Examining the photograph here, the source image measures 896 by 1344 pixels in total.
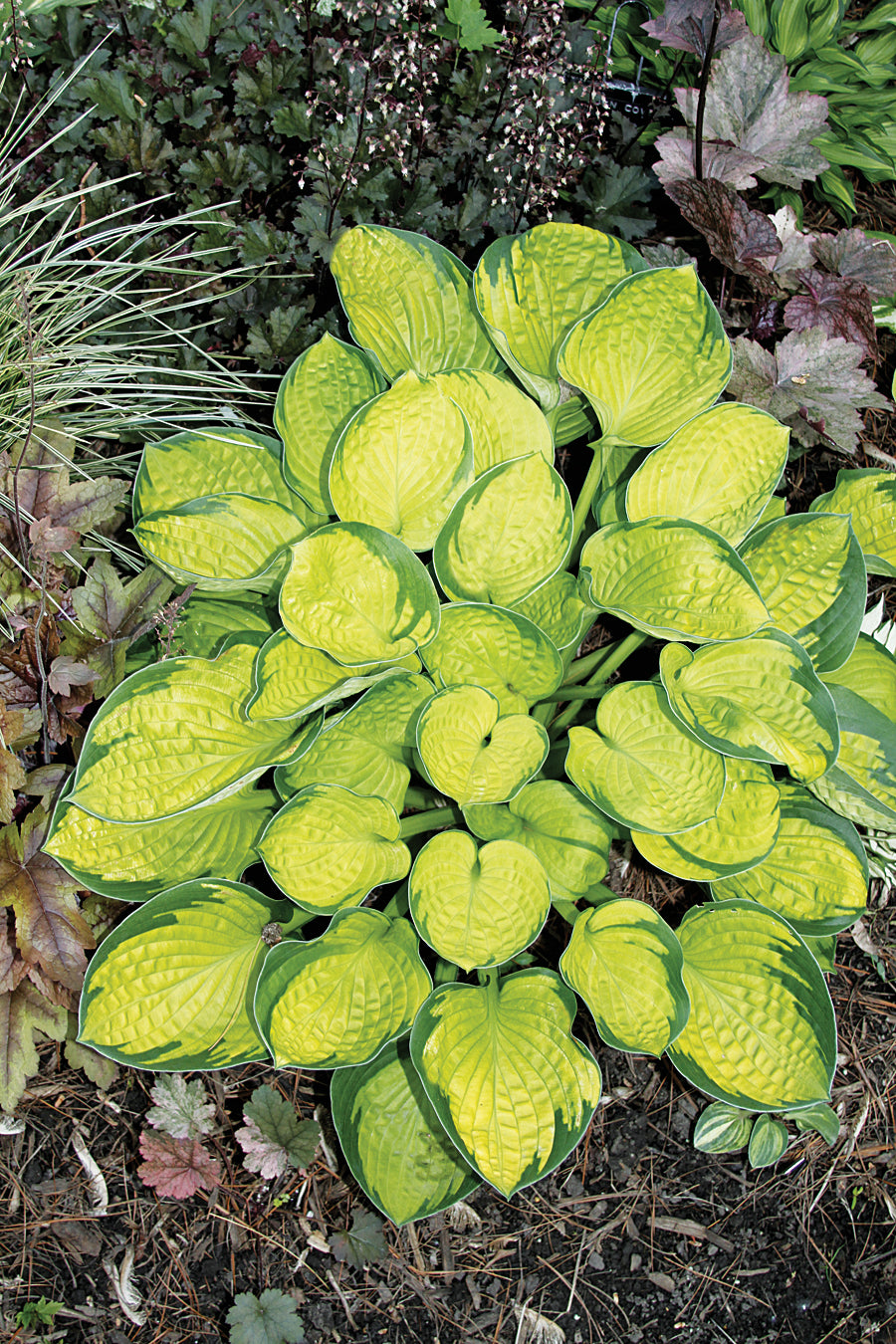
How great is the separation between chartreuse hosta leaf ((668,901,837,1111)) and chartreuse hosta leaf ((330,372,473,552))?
2.28 ft

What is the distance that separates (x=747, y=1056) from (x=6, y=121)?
2.05 m

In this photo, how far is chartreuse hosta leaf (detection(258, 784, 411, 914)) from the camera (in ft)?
3.84

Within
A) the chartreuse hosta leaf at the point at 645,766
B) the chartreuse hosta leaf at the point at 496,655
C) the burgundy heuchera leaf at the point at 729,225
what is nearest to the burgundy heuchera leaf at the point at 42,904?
the chartreuse hosta leaf at the point at 496,655

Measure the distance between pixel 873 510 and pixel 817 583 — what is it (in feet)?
0.73

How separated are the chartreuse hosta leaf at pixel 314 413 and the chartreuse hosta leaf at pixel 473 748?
392 millimetres

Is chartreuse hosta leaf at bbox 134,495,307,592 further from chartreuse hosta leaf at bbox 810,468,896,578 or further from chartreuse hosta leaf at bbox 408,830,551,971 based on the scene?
chartreuse hosta leaf at bbox 810,468,896,578

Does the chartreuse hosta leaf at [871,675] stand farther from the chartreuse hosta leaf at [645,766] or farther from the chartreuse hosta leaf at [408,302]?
the chartreuse hosta leaf at [408,302]

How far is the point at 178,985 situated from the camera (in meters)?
1.22

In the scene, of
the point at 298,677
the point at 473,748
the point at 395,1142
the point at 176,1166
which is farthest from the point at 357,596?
the point at 176,1166

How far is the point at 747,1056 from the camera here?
121 centimetres

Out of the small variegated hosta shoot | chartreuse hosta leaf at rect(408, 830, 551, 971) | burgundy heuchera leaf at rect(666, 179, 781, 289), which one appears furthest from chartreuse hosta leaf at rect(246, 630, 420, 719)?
burgundy heuchera leaf at rect(666, 179, 781, 289)

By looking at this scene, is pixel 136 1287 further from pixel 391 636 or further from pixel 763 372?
pixel 763 372

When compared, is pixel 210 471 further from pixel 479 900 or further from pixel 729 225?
pixel 729 225

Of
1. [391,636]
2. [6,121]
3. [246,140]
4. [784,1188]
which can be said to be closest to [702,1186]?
[784,1188]
